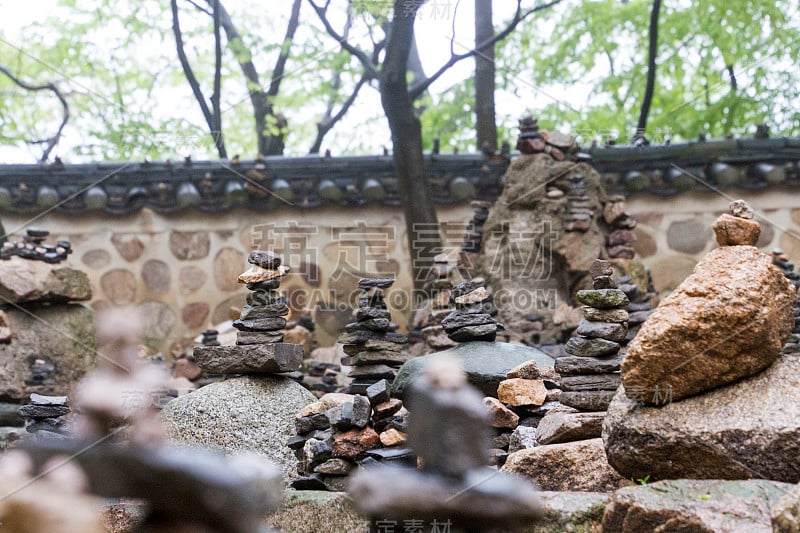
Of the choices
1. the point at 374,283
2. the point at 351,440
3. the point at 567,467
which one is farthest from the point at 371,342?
the point at 567,467

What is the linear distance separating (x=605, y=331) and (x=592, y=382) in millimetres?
317

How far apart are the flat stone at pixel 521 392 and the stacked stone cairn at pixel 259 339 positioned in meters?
1.73

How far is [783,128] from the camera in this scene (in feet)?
39.1

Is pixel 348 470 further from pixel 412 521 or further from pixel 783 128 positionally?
pixel 783 128

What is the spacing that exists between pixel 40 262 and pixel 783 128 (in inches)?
411

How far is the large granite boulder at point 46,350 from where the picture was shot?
7.86 meters

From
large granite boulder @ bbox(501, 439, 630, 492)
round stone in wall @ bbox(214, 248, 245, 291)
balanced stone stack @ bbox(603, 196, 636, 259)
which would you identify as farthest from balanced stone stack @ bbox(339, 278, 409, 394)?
round stone in wall @ bbox(214, 248, 245, 291)

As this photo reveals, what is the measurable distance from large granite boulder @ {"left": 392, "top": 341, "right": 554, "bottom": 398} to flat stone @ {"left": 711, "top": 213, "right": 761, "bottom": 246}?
178 centimetres

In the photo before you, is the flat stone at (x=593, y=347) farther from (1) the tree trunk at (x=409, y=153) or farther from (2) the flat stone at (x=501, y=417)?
(1) the tree trunk at (x=409, y=153)

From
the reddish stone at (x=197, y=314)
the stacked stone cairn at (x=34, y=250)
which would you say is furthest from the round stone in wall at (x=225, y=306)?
the stacked stone cairn at (x=34, y=250)

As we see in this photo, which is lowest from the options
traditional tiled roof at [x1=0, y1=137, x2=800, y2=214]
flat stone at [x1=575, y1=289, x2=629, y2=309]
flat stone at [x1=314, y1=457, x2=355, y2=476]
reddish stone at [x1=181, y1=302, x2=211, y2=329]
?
flat stone at [x1=314, y1=457, x2=355, y2=476]

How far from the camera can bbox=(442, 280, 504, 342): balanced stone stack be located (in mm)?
5824

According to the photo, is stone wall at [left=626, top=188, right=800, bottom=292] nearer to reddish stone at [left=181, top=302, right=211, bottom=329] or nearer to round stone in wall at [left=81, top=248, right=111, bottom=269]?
reddish stone at [left=181, top=302, right=211, bottom=329]

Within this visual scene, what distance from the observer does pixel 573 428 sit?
4.16m
